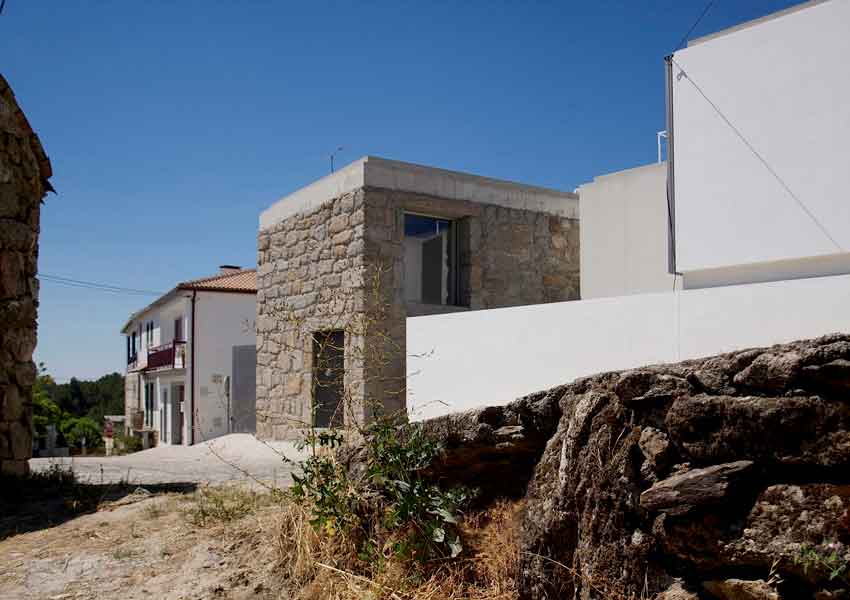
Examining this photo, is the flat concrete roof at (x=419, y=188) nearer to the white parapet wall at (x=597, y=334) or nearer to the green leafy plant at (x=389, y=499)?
the white parapet wall at (x=597, y=334)

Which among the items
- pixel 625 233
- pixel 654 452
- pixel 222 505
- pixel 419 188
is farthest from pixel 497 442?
pixel 419 188

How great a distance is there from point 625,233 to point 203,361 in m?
16.6

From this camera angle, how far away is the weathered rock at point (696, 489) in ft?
11.6

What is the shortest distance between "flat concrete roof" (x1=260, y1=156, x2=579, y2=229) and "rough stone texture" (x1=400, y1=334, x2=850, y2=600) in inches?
260

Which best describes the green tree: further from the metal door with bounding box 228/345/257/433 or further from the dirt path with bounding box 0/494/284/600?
the dirt path with bounding box 0/494/284/600

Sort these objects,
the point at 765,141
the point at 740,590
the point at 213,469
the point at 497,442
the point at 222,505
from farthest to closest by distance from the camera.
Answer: the point at 213,469 → the point at 765,141 → the point at 222,505 → the point at 497,442 → the point at 740,590

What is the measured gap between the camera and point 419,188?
10883 millimetres

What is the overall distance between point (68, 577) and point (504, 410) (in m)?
3.34

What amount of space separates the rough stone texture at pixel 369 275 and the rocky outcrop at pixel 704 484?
555cm

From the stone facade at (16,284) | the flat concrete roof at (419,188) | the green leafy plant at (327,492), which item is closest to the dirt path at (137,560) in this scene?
the green leafy plant at (327,492)

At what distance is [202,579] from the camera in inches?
196

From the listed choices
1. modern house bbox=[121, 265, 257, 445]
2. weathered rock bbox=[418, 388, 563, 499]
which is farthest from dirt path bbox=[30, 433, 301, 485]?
modern house bbox=[121, 265, 257, 445]

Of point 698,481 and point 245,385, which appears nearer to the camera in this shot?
point 698,481

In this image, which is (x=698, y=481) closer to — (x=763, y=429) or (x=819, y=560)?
(x=763, y=429)
